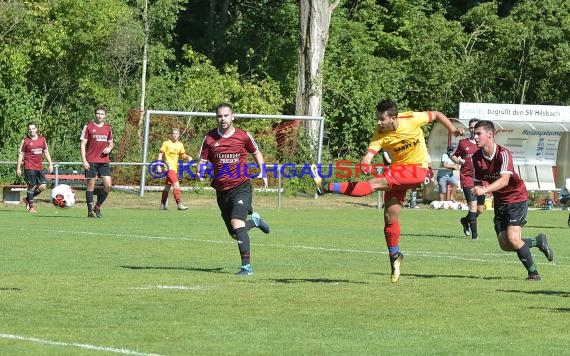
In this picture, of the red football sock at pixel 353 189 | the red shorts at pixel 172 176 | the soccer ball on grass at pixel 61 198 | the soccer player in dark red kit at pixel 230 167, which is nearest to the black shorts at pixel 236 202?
the soccer player in dark red kit at pixel 230 167

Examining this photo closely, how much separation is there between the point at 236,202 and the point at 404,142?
2.31m

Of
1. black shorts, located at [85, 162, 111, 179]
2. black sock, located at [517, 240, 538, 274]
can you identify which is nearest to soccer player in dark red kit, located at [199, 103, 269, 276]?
black sock, located at [517, 240, 538, 274]

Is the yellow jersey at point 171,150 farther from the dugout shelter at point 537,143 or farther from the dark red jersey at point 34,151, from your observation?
the dugout shelter at point 537,143

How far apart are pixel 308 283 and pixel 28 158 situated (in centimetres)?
1635

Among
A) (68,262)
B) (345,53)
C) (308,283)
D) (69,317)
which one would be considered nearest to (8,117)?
(345,53)

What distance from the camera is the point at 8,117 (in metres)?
37.8

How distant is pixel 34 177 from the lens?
93.1 ft

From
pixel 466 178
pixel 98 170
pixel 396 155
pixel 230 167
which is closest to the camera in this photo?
pixel 396 155

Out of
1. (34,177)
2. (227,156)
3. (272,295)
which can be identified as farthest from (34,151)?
(272,295)

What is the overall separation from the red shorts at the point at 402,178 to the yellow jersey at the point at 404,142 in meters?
0.08

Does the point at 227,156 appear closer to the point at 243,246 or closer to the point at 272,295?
the point at 243,246

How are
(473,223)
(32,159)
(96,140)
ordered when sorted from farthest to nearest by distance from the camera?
1. (32,159)
2. (96,140)
3. (473,223)

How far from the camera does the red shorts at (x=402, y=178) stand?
13297 mm

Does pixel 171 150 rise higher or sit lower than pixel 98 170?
higher
